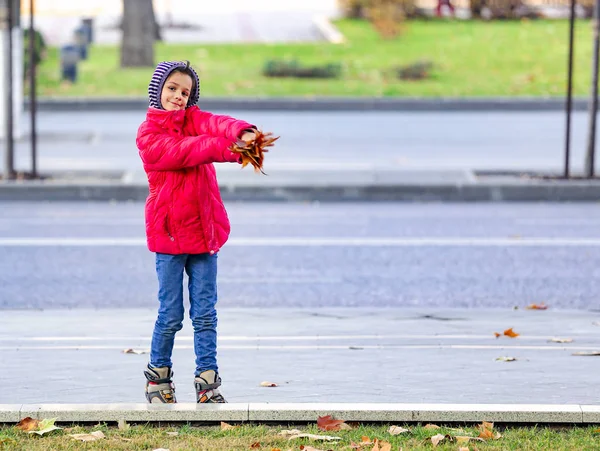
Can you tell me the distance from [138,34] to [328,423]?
80.7 feet

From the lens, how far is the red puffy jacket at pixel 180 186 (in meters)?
6.15

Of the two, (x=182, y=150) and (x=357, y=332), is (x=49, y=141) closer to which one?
(x=357, y=332)

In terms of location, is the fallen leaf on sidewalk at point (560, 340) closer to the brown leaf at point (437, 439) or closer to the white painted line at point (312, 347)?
the white painted line at point (312, 347)

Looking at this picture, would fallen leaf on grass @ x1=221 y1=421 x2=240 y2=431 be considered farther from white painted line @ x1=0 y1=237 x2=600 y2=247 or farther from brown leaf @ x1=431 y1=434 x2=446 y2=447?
white painted line @ x1=0 y1=237 x2=600 y2=247

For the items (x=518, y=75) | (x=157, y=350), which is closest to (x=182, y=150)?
(x=157, y=350)

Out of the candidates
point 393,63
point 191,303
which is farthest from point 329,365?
point 393,63

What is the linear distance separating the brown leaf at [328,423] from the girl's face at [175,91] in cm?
150

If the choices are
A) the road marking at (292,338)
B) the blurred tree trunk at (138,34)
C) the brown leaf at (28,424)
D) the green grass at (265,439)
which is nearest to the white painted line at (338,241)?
the road marking at (292,338)

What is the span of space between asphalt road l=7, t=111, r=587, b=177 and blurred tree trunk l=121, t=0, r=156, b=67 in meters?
4.86

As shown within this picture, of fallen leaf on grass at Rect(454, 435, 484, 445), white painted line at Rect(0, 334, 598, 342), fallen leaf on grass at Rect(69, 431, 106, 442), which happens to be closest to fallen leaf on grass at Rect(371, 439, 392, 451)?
fallen leaf on grass at Rect(454, 435, 484, 445)

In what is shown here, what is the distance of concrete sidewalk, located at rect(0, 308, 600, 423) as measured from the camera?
6070 mm

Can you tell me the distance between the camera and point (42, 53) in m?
30.6

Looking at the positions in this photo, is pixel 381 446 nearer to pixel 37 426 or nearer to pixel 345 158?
pixel 37 426

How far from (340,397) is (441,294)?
3.64 metres
